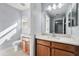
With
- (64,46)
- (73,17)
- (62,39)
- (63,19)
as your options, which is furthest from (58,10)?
(64,46)

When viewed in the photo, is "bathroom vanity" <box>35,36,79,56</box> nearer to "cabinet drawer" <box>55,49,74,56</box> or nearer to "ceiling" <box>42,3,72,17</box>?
"cabinet drawer" <box>55,49,74,56</box>

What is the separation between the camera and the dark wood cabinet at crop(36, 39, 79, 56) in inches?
61.9

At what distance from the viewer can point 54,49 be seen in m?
1.80

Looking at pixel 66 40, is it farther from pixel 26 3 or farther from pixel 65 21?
pixel 26 3

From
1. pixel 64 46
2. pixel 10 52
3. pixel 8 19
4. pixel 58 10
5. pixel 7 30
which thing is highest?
pixel 58 10

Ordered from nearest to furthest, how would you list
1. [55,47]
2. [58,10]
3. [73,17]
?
[55,47] → [73,17] → [58,10]

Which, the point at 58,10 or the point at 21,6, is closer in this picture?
the point at 21,6

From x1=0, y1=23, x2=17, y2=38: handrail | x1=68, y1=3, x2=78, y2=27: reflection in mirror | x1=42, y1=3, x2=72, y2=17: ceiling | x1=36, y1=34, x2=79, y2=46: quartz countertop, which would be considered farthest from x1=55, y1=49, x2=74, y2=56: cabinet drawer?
x1=0, y1=23, x2=17, y2=38: handrail

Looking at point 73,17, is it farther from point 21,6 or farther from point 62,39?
point 21,6

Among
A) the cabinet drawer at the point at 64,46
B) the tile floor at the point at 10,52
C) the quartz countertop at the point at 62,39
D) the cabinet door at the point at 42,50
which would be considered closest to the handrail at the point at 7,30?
the tile floor at the point at 10,52

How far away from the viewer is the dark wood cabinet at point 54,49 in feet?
5.16

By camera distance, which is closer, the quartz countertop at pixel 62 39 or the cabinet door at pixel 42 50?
the quartz countertop at pixel 62 39

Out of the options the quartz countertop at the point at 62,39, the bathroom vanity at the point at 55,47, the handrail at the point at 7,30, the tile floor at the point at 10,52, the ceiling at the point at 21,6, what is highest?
the ceiling at the point at 21,6

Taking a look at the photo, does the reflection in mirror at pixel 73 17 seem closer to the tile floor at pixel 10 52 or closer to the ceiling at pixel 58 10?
the ceiling at pixel 58 10
